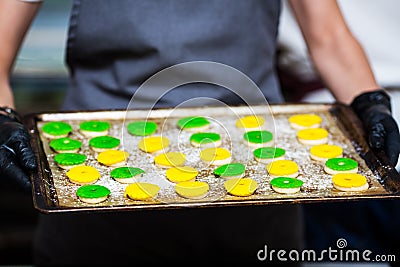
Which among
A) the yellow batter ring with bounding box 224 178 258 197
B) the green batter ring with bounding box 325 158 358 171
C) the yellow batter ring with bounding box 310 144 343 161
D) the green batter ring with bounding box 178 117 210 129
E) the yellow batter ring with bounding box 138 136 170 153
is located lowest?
the green batter ring with bounding box 325 158 358 171

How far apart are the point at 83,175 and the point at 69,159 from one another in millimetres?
77

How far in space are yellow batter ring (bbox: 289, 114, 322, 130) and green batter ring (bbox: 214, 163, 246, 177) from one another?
0.24 meters

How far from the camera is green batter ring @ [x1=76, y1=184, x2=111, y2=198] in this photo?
4.44ft

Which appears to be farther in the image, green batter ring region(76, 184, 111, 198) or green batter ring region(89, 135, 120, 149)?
green batter ring region(89, 135, 120, 149)

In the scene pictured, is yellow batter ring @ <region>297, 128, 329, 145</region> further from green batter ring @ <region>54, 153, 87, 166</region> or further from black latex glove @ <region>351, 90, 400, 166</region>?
green batter ring @ <region>54, 153, 87, 166</region>

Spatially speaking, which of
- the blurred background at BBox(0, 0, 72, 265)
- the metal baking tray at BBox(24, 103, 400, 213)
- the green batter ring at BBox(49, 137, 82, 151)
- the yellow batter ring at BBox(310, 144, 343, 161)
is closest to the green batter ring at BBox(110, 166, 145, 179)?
the metal baking tray at BBox(24, 103, 400, 213)

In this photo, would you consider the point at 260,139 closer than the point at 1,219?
Yes

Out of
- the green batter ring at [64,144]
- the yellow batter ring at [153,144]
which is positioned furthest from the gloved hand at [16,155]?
the yellow batter ring at [153,144]

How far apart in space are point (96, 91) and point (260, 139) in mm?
433

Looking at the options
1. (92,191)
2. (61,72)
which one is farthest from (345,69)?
(61,72)

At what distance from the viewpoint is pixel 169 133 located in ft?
5.45

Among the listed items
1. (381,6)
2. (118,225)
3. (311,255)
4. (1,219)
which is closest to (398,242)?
(311,255)

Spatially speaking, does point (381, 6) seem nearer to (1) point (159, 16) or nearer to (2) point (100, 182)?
(1) point (159, 16)

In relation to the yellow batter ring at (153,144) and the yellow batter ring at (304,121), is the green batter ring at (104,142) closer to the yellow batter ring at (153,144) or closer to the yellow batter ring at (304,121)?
the yellow batter ring at (153,144)
